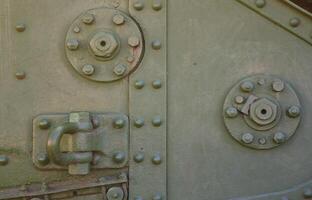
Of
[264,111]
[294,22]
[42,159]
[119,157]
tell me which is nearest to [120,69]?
[119,157]

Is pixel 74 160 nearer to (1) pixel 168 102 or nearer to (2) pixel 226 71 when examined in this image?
(1) pixel 168 102

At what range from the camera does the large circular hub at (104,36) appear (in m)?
1.66

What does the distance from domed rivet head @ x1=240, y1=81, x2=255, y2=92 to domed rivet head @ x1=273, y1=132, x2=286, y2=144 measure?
0.18m

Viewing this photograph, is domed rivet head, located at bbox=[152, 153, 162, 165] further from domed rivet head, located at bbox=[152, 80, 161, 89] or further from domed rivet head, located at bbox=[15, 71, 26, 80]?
domed rivet head, located at bbox=[15, 71, 26, 80]

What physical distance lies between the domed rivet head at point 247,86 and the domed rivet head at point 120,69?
1.33 ft

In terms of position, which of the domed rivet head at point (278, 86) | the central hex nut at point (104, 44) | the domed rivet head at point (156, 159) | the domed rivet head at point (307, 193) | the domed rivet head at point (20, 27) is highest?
the domed rivet head at point (20, 27)

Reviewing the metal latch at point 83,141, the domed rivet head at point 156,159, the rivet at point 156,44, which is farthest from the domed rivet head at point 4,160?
the rivet at point 156,44

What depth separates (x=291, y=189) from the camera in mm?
1689

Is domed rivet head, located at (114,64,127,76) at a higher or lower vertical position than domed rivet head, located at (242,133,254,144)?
higher

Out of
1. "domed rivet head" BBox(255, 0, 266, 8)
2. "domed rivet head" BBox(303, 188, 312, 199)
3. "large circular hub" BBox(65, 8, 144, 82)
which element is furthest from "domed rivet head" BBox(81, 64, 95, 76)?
"domed rivet head" BBox(303, 188, 312, 199)

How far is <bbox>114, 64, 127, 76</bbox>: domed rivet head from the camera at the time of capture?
166cm

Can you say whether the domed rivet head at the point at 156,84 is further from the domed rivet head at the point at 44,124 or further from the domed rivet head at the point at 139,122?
the domed rivet head at the point at 44,124

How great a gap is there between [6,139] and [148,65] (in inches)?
21.4

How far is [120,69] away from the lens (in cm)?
166
